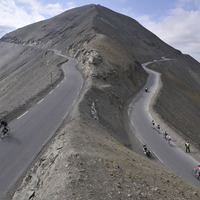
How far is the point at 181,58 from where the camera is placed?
484 ft

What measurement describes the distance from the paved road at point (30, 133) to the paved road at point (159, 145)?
31.5 feet

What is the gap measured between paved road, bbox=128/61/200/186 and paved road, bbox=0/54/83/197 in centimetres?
961

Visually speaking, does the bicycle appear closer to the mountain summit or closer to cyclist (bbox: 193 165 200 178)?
cyclist (bbox: 193 165 200 178)

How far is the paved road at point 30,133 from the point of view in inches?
606

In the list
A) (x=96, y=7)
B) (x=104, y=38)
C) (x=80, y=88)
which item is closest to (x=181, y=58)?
(x=96, y=7)

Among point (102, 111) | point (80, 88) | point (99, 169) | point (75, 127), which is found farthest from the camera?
point (80, 88)

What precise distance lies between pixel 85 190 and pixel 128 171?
401 cm

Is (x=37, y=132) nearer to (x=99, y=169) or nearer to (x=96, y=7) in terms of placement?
(x=99, y=169)

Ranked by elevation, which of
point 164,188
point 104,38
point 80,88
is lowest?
point 164,188

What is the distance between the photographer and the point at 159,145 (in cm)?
2862

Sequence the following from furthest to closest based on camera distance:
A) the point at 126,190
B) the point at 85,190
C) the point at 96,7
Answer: the point at 96,7 < the point at 126,190 < the point at 85,190

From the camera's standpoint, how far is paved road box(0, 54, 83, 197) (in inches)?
606

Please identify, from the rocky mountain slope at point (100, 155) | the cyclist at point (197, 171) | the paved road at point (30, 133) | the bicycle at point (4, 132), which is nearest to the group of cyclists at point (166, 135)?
the rocky mountain slope at point (100, 155)

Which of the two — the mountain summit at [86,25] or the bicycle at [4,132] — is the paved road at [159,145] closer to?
the bicycle at [4,132]
